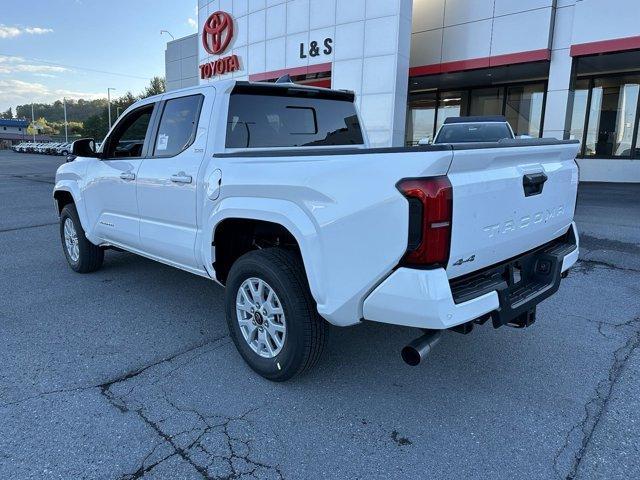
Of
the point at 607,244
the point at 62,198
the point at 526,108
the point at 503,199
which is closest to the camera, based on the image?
the point at 503,199

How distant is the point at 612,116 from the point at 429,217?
18293 mm

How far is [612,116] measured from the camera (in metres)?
17.0

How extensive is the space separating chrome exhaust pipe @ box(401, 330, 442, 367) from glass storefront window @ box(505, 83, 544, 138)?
59.0 feet

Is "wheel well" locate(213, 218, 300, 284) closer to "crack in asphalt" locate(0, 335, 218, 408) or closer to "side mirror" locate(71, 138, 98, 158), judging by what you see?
"crack in asphalt" locate(0, 335, 218, 408)

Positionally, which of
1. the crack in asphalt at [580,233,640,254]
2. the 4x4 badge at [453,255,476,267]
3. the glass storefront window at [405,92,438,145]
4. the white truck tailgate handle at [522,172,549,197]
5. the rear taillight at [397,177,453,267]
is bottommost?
the crack in asphalt at [580,233,640,254]

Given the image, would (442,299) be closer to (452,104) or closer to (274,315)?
(274,315)

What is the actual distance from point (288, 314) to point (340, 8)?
16.0 metres

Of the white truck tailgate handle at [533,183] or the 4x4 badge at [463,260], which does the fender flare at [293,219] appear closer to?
the 4x4 badge at [463,260]

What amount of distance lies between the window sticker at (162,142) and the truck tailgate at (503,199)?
8.82 ft

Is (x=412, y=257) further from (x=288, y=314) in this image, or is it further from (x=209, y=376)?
(x=209, y=376)

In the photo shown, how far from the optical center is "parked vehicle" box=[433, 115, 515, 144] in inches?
426

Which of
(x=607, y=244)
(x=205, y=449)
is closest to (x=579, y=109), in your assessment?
(x=607, y=244)

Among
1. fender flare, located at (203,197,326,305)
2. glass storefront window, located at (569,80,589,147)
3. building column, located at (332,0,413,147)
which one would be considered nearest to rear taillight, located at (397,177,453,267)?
fender flare, located at (203,197,326,305)

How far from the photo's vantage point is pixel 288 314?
2877mm
